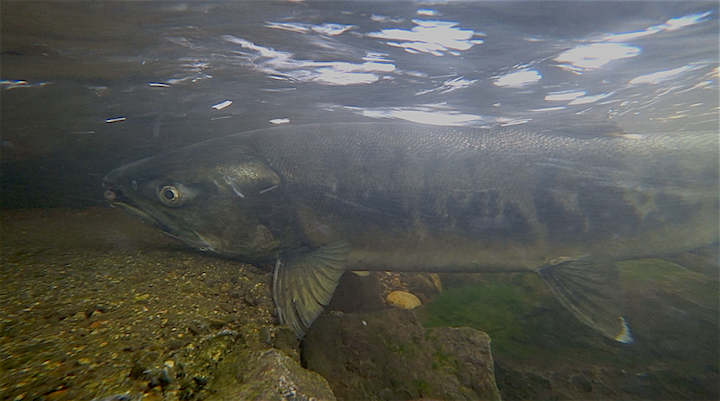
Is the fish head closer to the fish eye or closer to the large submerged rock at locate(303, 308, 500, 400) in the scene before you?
the fish eye

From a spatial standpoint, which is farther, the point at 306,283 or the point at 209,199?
the point at 209,199

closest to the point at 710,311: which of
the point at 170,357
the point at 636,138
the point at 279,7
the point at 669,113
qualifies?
the point at 636,138

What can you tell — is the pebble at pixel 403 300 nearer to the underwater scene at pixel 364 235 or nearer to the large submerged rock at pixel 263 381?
the underwater scene at pixel 364 235

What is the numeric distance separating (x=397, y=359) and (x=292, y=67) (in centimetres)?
594

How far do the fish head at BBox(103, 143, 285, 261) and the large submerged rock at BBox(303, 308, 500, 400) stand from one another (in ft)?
4.37

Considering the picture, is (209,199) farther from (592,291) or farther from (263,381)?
(592,291)

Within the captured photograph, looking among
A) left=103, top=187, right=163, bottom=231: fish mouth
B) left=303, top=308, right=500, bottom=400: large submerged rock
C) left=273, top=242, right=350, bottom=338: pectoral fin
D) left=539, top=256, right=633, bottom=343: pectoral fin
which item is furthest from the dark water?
left=303, top=308, right=500, bottom=400: large submerged rock

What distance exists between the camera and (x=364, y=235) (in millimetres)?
3707

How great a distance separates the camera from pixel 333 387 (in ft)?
7.55

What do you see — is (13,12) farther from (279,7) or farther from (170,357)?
(170,357)

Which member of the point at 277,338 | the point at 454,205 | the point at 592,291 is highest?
the point at 454,205

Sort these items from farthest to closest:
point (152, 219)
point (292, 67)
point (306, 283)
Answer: point (292, 67), point (152, 219), point (306, 283)

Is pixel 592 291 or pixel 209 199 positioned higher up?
pixel 209 199

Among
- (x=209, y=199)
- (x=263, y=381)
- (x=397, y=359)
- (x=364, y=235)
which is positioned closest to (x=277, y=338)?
(x=263, y=381)
